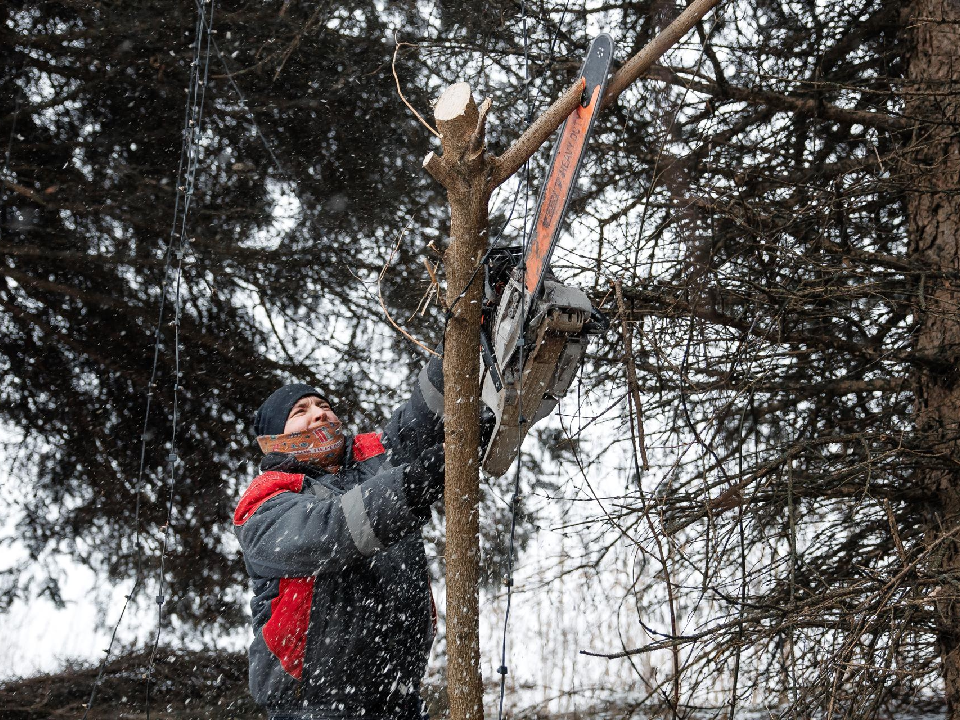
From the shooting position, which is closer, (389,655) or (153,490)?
(389,655)

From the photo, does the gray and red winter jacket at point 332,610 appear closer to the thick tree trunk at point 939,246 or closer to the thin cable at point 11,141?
the thick tree trunk at point 939,246

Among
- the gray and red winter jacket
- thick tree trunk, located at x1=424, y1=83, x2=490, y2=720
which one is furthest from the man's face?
thick tree trunk, located at x1=424, y1=83, x2=490, y2=720

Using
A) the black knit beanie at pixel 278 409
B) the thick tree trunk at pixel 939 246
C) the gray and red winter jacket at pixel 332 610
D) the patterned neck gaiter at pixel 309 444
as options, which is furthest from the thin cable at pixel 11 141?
the thick tree trunk at pixel 939 246

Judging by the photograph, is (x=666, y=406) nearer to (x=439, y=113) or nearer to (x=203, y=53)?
(x=439, y=113)

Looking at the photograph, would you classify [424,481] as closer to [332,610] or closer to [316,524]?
[316,524]

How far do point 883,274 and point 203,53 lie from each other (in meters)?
4.49

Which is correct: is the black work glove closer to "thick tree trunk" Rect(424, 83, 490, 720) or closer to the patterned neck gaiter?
"thick tree trunk" Rect(424, 83, 490, 720)

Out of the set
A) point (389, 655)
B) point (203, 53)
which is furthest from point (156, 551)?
point (389, 655)

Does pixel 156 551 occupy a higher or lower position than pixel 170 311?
lower

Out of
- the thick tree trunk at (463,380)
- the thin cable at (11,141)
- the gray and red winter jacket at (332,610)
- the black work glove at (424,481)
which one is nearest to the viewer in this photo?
the thick tree trunk at (463,380)

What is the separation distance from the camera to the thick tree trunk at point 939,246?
3287 millimetres

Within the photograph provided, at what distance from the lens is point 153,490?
5.71 meters

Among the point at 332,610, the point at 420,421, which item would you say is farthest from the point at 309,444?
the point at 332,610

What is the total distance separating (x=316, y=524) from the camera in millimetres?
2213
